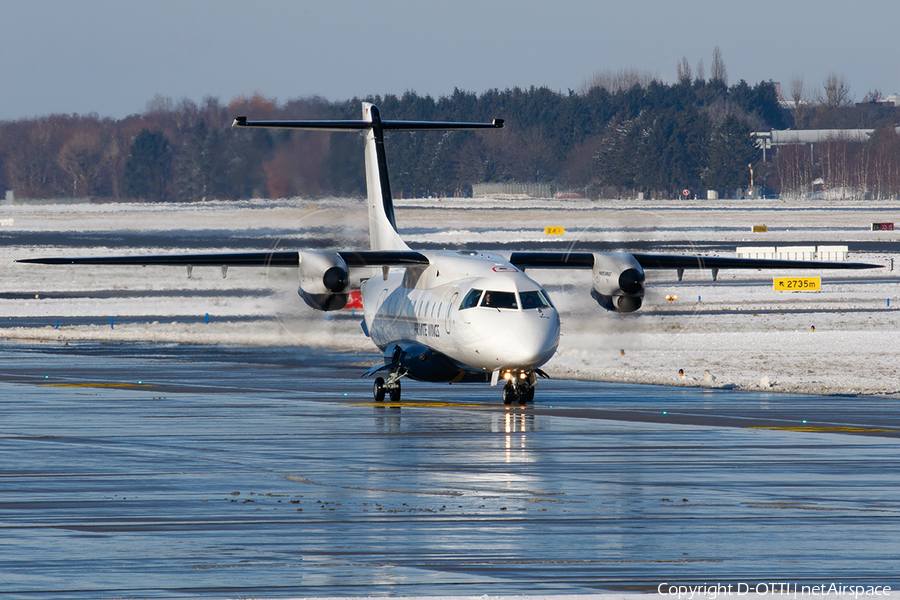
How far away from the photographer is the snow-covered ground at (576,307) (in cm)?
3212

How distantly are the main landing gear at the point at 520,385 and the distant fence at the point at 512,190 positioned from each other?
10812 centimetres

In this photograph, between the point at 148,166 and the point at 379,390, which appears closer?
the point at 379,390

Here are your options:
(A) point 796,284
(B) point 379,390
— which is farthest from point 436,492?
(A) point 796,284

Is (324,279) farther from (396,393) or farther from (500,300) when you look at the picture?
(500,300)

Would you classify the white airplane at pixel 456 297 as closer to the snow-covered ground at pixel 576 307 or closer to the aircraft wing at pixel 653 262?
the aircraft wing at pixel 653 262

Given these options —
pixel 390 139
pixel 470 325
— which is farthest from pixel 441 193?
pixel 470 325

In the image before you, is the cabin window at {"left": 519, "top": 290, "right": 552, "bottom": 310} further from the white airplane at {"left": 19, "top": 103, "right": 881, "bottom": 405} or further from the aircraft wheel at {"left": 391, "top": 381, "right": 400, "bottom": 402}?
the aircraft wheel at {"left": 391, "top": 381, "right": 400, "bottom": 402}

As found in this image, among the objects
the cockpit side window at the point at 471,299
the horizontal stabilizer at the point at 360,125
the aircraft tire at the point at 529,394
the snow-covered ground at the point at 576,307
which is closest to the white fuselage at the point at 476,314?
the cockpit side window at the point at 471,299

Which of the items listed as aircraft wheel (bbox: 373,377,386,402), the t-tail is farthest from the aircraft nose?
the t-tail

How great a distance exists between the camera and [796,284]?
184 ft

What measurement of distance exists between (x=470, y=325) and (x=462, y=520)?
1193 centimetres

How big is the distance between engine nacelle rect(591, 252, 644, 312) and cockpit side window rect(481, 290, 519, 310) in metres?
4.26

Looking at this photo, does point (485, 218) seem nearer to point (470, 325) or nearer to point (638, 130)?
point (638, 130)

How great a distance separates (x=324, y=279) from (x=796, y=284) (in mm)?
32906
